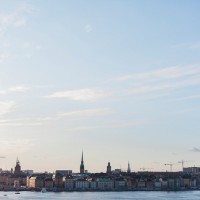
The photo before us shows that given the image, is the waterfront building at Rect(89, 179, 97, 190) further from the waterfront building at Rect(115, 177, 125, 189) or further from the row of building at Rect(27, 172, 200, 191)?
the waterfront building at Rect(115, 177, 125, 189)

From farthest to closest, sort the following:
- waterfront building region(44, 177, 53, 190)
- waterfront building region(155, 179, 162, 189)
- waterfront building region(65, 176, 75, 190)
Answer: waterfront building region(155, 179, 162, 189)
waterfront building region(44, 177, 53, 190)
waterfront building region(65, 176, 75, 190)

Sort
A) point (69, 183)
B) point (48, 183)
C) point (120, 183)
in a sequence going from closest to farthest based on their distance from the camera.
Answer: point (69, 183), point (120, 183), point (48, 183)

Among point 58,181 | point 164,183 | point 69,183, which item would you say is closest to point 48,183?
point 58,181

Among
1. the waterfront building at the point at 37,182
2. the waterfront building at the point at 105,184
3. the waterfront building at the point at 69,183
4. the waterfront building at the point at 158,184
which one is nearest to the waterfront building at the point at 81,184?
the waterfront building at the point at 69,183

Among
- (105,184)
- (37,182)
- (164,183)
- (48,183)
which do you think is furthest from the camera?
(164,183)

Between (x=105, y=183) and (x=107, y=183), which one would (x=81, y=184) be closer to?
(x=105, y=183)

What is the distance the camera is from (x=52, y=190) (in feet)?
501

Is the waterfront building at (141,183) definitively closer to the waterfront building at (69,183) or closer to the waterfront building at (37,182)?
the waterfront building at (69,183)

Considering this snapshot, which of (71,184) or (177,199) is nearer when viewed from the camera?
(177,199)

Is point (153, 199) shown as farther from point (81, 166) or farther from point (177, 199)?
point (81, 166)

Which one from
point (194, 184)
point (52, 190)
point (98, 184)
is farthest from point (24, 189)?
point (194, 184)

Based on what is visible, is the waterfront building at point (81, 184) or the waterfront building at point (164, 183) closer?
the waterfront building at point (81, 184)

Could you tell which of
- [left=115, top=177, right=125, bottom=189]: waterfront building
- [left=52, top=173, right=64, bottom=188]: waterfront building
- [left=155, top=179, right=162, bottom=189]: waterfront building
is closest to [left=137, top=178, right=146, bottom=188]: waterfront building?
[left=155, top=179, right=162, bottom=189]: waterfront building

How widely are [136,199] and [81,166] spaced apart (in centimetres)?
9441
